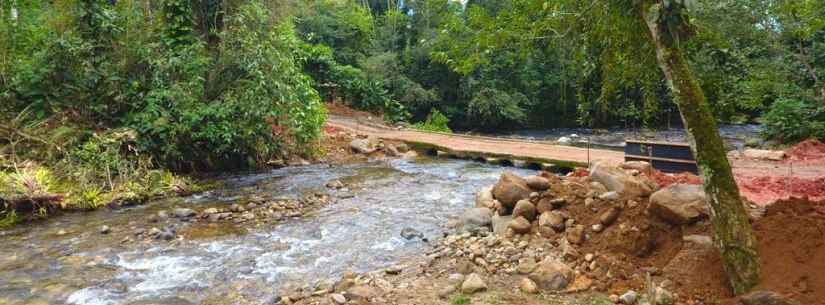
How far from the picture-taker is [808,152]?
10.4 m

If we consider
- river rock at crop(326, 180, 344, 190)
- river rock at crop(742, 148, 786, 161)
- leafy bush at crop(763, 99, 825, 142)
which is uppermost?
leafy bush at crop(763, 99, 825, 142)

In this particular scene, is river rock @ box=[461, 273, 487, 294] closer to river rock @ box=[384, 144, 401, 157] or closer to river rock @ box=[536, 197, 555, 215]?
river rock @ box=[536, 197, 555, 215]

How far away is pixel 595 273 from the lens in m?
4.30

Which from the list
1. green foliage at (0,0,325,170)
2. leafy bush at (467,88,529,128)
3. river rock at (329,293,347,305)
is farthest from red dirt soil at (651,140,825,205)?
leafy bush at (467,88,529,128)

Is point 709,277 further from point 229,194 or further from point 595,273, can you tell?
point 229,194

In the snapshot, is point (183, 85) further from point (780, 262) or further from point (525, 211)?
point (780, 262)

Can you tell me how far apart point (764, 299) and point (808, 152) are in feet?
31.4

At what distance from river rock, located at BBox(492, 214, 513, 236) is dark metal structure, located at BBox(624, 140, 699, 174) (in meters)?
3.66

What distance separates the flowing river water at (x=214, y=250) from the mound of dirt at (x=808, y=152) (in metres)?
6.71

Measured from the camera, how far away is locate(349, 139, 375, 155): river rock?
14.2 m

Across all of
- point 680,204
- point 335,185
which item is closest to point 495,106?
point 335,185

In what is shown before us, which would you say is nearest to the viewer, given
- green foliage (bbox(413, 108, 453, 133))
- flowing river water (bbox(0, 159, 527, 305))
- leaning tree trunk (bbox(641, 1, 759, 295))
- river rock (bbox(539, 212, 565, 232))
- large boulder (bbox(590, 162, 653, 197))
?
leaning tree trunk (bbox(641, 1, 759, 295))

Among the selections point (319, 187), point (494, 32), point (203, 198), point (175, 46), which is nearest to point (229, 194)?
point (203, 198)

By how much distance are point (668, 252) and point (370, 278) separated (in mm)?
2702
